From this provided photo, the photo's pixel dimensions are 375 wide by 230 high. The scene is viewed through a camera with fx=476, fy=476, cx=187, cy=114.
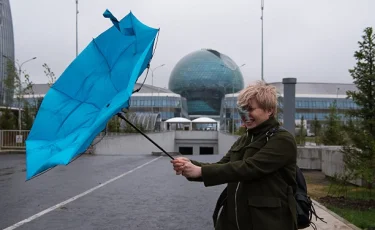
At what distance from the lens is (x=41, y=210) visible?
26.9 ft

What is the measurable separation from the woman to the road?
427cm

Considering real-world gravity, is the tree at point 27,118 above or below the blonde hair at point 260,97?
below

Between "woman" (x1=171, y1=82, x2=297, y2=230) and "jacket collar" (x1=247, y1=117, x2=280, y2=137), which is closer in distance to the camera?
Answer: "woman" (x1=171, y1=82, x2=297, y2=230)

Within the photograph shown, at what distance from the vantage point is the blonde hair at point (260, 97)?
283cm

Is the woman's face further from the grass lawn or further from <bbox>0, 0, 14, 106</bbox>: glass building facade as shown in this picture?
<bbox>0, 0, 14, 106</bbox>: glass building facade

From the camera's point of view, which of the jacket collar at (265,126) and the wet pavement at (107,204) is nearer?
the jacket collar at (265,126)

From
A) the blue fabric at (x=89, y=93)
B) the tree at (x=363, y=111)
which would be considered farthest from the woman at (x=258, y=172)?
the tree at (x=363, y=111)

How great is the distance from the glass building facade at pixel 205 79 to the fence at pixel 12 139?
106 meters

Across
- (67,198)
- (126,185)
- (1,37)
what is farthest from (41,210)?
(1,37)

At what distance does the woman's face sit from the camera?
2.84m

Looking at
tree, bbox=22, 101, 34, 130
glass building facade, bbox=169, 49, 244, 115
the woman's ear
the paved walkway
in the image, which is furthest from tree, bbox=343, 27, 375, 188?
glass building facade, bbox=169, 49, 244, 115

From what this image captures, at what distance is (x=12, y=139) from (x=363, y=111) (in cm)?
2500

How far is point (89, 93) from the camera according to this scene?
3115 millimetres

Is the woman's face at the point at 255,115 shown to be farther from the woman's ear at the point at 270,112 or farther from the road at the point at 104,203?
the road at the point at 104,203
